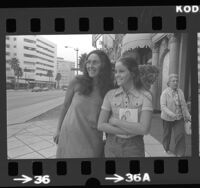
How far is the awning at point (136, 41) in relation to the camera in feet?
11.5

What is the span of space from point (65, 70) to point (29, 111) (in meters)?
0.99

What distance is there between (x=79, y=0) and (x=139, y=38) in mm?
1203

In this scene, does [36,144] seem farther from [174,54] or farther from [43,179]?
[174,54]

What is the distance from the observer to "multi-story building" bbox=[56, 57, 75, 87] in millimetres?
3682

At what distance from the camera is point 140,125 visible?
3.60 metres

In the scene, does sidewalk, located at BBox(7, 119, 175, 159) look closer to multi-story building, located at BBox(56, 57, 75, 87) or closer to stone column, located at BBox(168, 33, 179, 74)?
multi-story building, located at BBox(56, 57, 75, 87)

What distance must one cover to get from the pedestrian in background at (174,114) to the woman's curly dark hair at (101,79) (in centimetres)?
100

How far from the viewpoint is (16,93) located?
3.79 m

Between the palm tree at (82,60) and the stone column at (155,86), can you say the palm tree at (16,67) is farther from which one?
the stone column at (155,86)

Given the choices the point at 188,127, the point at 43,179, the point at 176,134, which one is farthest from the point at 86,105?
the point at 188,127

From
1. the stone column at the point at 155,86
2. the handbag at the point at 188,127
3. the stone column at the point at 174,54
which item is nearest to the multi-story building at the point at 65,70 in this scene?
the stone column at the point at 155,86

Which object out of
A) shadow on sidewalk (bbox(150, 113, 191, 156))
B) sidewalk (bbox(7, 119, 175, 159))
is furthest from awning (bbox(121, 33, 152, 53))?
sidewalk (bbox(7, 119, 175, 159))

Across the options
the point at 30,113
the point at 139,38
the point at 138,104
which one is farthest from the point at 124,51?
the point at 30,113

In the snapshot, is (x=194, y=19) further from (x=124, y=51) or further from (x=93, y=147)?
(x=93, y=147)
